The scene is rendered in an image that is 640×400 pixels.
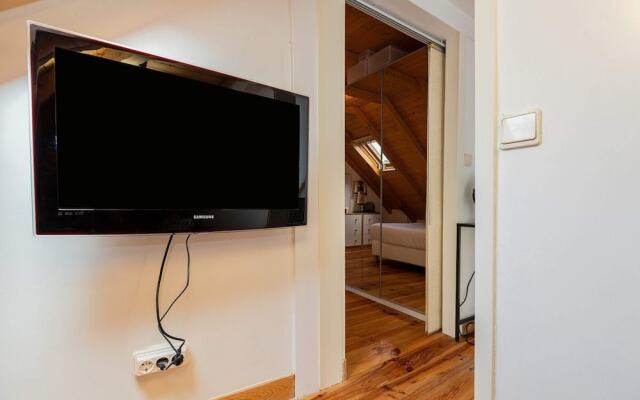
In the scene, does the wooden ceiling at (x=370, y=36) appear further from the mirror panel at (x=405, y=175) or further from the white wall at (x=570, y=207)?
the white wall at (x=570, y=207)

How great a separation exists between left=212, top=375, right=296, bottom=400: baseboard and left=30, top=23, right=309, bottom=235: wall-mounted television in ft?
2.64

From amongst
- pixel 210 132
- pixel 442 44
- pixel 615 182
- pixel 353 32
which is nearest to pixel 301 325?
pixel 210 132

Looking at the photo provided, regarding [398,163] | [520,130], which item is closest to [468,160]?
[398,163]

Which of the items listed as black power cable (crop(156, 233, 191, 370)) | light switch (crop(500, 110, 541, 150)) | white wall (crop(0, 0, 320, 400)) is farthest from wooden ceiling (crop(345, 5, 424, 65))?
black power cable (crop(156, 233, 191, 370))

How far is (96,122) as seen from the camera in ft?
2.89

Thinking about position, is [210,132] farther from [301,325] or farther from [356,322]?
[356,322]

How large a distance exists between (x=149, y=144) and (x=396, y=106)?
2.72m

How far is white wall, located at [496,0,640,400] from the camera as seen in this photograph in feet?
2.10

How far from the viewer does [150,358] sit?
42.4 inches

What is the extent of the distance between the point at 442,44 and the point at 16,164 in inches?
107

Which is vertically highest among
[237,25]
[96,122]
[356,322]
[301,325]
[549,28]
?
[237,25]

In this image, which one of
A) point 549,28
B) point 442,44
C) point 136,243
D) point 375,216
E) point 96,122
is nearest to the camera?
point 549,28

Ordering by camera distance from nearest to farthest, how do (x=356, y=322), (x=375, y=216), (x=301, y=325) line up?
(x=301, y=325)
(x=356, y=322)
(x=375, y=216)

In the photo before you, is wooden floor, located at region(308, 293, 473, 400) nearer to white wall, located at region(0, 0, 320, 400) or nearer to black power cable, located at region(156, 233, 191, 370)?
white wall, located at region(0, 0, 320, 400)
